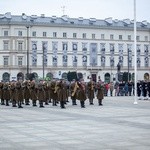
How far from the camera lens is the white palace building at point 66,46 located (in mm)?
87812

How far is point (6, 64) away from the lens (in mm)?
87750

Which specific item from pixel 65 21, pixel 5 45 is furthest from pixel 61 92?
pixel 65 21

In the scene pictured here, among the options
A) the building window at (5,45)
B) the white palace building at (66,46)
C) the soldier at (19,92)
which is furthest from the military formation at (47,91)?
the building window at (5,45)

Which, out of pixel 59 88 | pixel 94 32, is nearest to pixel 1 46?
pixel 94 32

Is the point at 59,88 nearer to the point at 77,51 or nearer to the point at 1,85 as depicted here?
the point at 1,85

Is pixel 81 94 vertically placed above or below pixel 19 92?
below

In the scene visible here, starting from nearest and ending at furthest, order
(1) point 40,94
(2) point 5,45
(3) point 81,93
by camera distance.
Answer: (3) point 81,93, (1) point 40,94, (2) point 5,45

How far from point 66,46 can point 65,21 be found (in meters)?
5.32

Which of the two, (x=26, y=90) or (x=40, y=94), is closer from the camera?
(x=40, y=94)

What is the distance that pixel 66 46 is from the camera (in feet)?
303

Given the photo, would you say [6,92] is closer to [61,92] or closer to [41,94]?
[41,94]

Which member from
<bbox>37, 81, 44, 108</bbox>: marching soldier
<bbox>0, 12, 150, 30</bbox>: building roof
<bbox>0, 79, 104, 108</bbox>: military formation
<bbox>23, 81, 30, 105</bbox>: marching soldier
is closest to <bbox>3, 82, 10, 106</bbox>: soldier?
<bbox>0, 79, 104, 108</bbox>: military formation

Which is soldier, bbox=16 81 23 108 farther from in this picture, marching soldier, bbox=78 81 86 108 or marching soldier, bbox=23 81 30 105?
marching soldier, bbox=78 81 86 108

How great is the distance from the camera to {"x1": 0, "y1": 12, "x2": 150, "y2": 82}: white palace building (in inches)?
3457
